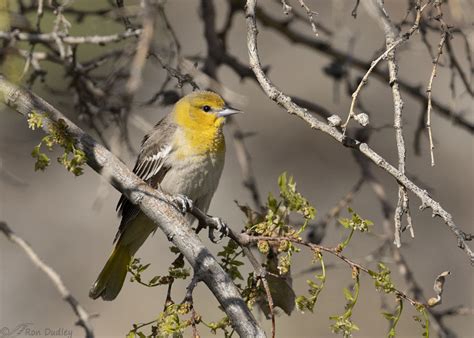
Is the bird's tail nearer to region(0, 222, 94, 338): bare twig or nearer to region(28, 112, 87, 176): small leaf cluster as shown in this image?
region(0, 222, 94, 338): bare twig

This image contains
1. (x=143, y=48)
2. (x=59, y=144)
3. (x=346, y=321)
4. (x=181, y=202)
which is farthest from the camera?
(x=181, y=202)

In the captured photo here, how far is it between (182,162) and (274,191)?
4.44m

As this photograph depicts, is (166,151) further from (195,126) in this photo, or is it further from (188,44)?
(188,44)

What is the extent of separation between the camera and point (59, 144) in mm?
2295

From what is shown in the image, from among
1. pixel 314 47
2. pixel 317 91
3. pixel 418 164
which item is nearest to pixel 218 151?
pixel 314 47

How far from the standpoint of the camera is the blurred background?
25.1 ft

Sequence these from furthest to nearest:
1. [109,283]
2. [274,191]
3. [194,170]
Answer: [274,191]
[194,170]
[109,283]

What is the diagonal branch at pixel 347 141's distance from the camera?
196cm

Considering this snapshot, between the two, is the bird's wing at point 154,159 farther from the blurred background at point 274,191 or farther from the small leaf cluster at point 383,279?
the blurred background at point 274,191

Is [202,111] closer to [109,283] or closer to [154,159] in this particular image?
[154,159]

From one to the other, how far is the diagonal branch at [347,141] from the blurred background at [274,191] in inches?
195
